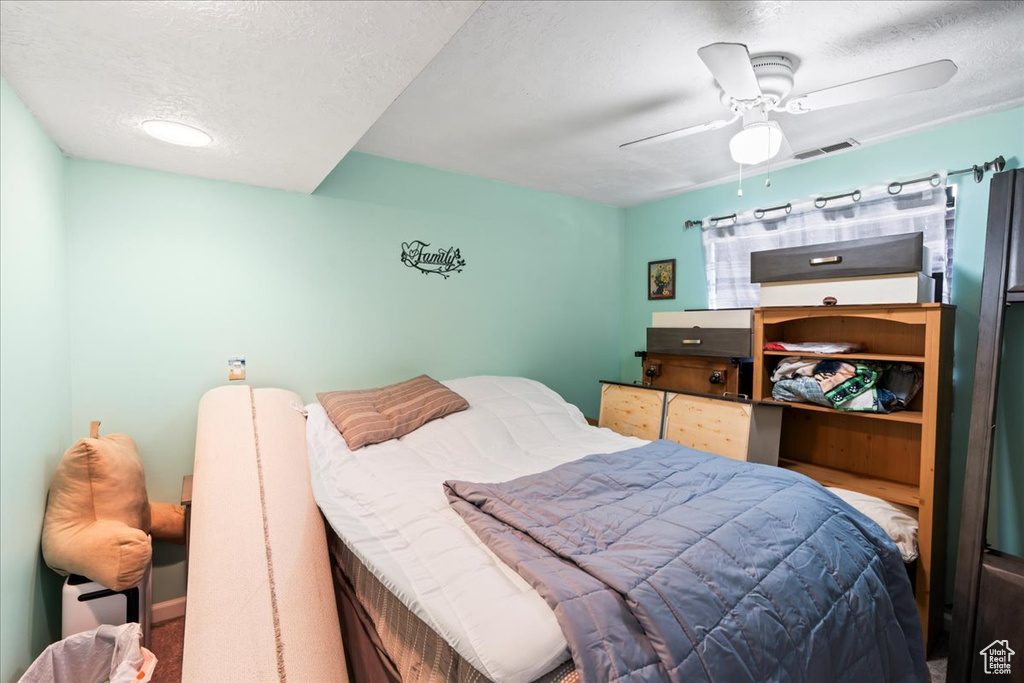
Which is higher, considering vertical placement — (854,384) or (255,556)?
(854,384)

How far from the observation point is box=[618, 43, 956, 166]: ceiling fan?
4.63 feet

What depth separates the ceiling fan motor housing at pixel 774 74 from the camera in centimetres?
171

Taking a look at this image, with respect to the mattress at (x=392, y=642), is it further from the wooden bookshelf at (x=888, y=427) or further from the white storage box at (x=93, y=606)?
the wooden bookshelf at (x=888, y=427)

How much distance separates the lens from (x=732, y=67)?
1454 mm

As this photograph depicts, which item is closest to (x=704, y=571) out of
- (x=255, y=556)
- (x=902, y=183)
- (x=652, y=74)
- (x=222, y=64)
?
(x=255, y=556)

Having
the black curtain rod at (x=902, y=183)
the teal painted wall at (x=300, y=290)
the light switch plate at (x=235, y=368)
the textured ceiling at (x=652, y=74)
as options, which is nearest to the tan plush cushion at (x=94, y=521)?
the teal painted wall at (x=300, y=290)

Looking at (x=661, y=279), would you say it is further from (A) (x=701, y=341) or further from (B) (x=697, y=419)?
(B) (x=697, y=419)

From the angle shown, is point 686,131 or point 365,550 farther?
point 686,131

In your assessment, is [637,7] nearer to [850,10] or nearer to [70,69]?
[850,10]

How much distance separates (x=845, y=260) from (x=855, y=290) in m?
0.15

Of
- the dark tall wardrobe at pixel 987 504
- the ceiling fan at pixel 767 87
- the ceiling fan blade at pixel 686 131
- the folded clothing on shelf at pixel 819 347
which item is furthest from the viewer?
the folded clothing on shelf at pixel 819 347

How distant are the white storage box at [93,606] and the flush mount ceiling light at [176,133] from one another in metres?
1.64

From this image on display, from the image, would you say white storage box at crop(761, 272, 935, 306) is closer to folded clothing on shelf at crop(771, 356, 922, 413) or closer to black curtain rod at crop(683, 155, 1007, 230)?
folded clothing on shelf at crop(771, 356, 922, 413)

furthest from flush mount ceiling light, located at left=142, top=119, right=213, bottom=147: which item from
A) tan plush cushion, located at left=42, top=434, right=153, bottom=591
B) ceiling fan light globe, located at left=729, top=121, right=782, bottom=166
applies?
ceiling fan light globe, located at left=729, top=121, right=782, bottom=166
